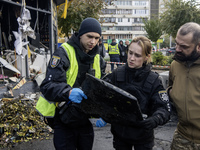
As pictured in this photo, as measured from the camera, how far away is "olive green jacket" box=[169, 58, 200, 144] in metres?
2.01

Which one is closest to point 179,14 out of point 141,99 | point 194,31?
point 194,31

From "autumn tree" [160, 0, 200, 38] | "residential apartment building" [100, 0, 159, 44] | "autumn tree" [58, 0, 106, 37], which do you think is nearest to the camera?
"autumn tree" [58, 0, 106, 37]

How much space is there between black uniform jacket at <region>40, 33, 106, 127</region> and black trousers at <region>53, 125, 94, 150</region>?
146 mm

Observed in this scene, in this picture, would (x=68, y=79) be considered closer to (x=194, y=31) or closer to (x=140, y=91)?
(x=140, y=91)

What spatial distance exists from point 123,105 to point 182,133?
0.97 meters

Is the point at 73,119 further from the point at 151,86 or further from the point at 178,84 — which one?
the point at 178,84

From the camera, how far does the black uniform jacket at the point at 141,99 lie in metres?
2.03

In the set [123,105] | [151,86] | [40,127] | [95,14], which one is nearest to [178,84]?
[151,86]

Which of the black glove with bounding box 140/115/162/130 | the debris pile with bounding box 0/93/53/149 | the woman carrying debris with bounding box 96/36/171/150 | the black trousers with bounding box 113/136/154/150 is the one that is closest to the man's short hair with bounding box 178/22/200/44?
the woman carrying debris with bounding box 96/36/171/150

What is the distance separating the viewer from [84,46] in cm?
224

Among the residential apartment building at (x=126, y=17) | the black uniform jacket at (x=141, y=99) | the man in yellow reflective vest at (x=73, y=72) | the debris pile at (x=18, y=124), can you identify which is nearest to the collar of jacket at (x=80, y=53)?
the man in yellow reflective vest at (x=73, y=72)

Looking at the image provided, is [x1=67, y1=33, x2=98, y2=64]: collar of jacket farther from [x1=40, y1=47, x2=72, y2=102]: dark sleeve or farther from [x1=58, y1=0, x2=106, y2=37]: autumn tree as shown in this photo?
[x1=58, y1=0, x2=106, y2=37]: autumn tree

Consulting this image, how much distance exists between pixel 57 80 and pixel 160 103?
0.98 m

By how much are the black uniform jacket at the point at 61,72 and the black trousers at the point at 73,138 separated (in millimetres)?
146
